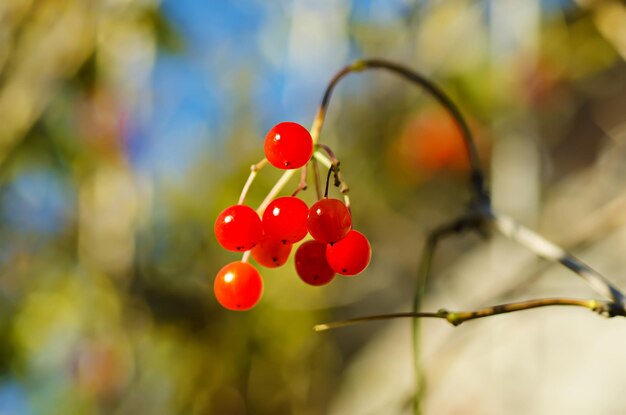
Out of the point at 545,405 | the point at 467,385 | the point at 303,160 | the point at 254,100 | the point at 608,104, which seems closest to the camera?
the point at 303,160

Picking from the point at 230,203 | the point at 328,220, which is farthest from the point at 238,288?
the point at 230,203

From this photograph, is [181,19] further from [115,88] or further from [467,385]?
[467,385]

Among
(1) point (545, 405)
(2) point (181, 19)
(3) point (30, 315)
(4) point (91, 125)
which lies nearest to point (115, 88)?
(4) point (91, 125)

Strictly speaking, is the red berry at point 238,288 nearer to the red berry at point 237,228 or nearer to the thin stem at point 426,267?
the red berry at point 237,228

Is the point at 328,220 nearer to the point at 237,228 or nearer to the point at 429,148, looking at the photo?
the point at 237,228

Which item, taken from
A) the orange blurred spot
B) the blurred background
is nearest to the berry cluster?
the blurred background

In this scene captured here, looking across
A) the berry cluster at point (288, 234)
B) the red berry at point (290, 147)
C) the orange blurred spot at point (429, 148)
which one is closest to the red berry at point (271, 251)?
the berry cluster at point (288, 234)
